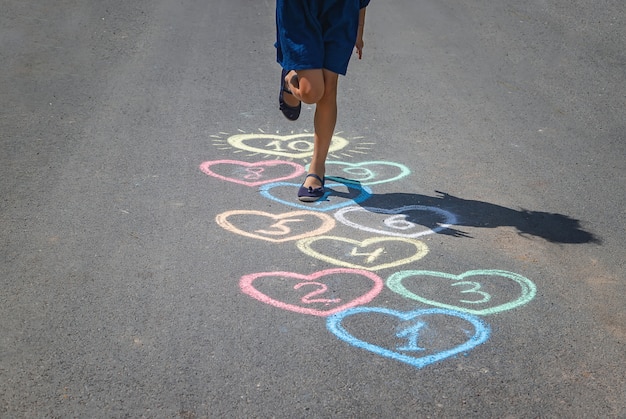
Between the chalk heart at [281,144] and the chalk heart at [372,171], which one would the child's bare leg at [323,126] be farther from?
the chalk heart at [281,144]

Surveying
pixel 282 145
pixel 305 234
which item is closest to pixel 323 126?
pixel 282 145

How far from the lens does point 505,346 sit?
331 centimetres

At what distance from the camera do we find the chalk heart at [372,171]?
527cm

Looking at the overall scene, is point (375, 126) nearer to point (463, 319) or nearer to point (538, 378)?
point (463, 319)

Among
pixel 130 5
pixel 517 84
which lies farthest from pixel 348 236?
pixel 130 5

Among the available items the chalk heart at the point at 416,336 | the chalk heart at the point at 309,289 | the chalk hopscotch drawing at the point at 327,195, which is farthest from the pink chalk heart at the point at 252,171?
the chalk heart at the point at 416,336

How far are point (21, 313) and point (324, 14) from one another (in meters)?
2.55

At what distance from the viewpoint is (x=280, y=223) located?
453cm

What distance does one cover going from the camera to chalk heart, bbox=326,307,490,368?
126 inches

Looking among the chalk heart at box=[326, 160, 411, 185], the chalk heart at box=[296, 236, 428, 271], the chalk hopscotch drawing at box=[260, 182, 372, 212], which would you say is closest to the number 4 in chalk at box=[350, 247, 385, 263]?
the chalk heart at box=[296, 236, 428, 271]

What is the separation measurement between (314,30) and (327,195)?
105cm

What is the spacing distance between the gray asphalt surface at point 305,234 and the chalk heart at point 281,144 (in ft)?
0.08

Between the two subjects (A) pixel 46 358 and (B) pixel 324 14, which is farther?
(B) pixel 324 14

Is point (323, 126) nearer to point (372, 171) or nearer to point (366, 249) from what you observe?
point (372, 171)
